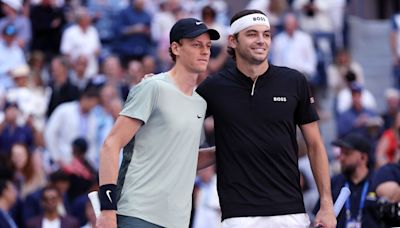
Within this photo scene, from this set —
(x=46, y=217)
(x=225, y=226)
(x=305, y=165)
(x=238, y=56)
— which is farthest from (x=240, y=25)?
(x=305, y=165)

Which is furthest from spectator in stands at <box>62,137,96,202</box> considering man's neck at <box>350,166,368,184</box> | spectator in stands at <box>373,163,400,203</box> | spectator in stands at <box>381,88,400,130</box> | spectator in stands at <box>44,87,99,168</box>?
spectator in stands at <box>373,163,400,203</box>

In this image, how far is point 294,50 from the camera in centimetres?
1970

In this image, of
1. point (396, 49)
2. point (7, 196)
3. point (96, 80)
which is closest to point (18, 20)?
point (96, 80)

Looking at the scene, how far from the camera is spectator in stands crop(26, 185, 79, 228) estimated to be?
1317cm

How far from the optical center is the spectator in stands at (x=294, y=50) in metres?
19.7

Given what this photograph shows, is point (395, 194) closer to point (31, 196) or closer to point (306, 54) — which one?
point (31, 196)

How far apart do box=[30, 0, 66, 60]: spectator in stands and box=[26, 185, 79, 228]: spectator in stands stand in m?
7.27

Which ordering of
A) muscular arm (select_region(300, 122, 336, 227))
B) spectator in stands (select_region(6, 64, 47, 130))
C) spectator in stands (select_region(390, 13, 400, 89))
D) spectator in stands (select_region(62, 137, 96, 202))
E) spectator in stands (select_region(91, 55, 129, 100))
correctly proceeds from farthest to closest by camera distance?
spectator in stands (select_region(390, 13, 400, 89)), spectator in stands (select_region(91, 55, 129, 100)), spectator in stands (select_region(6, 64, 47, 130)), spectator in stands (select_region(62, 137, 96, 202)), muscular arm (select_region(300, 122, 336, 227))

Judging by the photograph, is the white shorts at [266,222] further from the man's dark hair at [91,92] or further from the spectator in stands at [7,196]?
the man's dark hair at [91,92]

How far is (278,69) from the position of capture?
26.8 feet

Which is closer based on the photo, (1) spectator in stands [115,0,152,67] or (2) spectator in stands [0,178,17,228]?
(2) spectator in stands [0,178,17,228]

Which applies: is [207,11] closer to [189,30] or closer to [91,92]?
[91,92]

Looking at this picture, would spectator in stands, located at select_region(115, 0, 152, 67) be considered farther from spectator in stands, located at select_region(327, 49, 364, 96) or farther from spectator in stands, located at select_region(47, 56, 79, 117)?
spectator in stands, located at select_region(327, 49, 364, 96)

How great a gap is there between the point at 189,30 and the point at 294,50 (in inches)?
471
